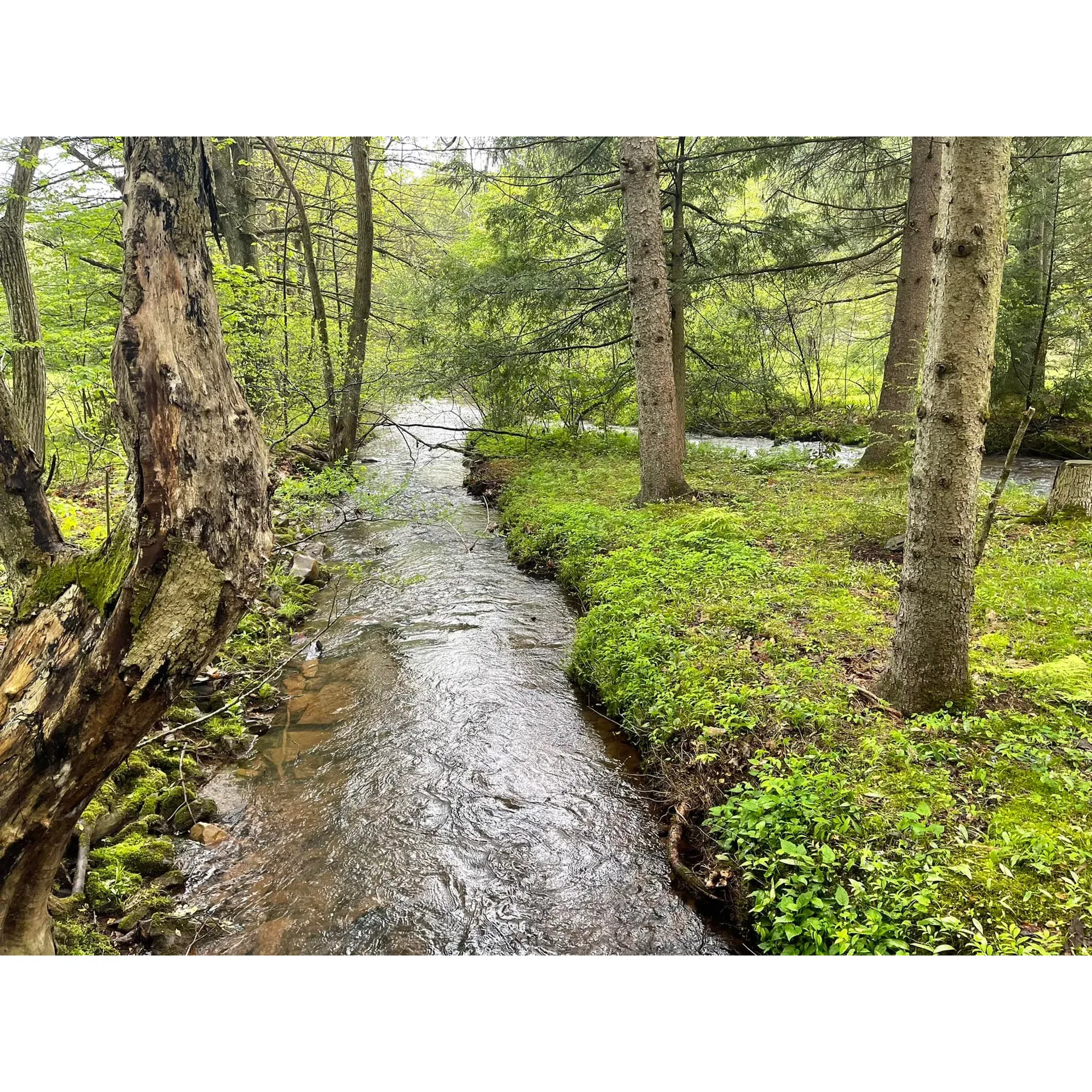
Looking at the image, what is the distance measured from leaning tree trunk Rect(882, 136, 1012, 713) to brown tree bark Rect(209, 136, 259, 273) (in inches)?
377

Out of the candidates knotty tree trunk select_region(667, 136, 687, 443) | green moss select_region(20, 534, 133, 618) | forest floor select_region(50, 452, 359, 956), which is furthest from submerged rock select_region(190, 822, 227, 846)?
knotty tree trunk select_region(667, 136, 687, 443)

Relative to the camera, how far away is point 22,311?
17.7ft

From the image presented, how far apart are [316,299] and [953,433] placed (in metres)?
9.79

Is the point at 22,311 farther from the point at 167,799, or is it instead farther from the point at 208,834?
the point at 208,834

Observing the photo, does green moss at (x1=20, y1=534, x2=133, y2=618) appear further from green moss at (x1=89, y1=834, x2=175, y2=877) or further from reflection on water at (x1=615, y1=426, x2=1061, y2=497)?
reflection on water at (x1=615, y1=426, x2=1061, y2=497)

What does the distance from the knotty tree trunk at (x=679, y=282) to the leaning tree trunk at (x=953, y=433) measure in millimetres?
5530

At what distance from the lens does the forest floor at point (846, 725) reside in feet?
7.77

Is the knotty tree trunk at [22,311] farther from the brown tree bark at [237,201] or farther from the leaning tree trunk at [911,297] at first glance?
the leaning tree trunk at [911,297]

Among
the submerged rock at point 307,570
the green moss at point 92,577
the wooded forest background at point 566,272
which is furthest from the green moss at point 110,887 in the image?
the wooded forest background at point 566,272

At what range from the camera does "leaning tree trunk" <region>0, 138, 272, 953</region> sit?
2062 millimetres

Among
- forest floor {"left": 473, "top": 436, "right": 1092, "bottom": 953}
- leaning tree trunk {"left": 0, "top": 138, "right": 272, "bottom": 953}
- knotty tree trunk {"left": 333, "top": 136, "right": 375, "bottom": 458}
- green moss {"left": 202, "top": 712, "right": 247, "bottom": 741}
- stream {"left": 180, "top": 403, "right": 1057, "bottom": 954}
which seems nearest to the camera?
leaning tree trunk {"left": 0, "top": 138, "right": 272, "bottom": 953}

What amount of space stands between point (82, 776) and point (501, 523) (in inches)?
275

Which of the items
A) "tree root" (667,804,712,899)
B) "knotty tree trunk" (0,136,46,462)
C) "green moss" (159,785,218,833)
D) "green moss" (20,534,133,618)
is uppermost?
"knotty tree trunk" (0,136,46,462)
